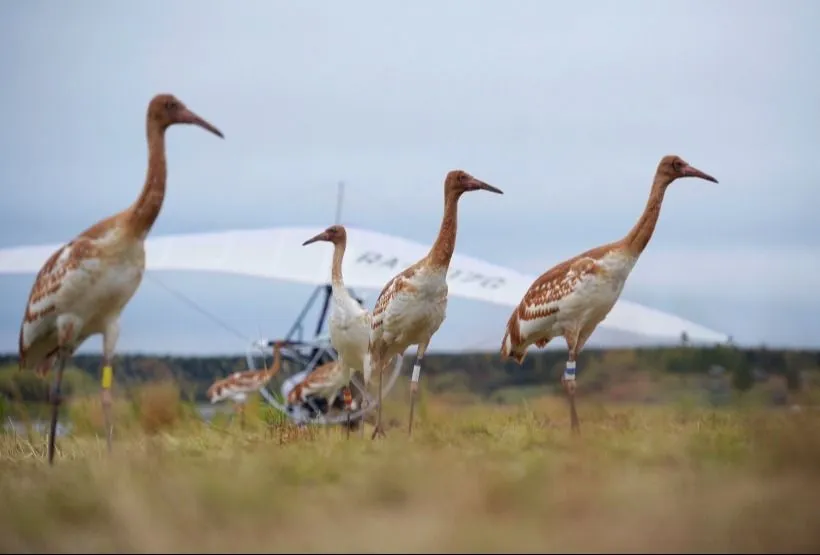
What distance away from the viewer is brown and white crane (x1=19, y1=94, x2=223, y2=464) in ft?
25.8

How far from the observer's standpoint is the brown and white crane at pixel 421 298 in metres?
10.1

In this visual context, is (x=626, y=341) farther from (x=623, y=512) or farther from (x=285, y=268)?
(x=285, y=268)

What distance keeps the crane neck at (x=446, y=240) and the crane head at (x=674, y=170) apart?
166 centimetres

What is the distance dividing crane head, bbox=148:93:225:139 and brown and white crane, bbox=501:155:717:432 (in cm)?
311

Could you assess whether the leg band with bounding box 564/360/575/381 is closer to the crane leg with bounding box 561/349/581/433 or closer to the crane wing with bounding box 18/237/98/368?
the crane leg with bounding box 561/349/581/433

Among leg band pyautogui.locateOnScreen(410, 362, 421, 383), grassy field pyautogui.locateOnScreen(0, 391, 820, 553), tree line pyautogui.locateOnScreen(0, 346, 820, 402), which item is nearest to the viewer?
grassy field pyautogui.locateOnScreen(0, 391, 820, 553)

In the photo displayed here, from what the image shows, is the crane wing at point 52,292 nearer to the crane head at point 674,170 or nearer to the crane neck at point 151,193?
the crane neck at point 151,193

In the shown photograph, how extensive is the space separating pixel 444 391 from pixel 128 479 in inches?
251

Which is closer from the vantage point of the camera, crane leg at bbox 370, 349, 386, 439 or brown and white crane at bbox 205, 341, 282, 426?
crane leg at bbox 370, 349, 386, 439

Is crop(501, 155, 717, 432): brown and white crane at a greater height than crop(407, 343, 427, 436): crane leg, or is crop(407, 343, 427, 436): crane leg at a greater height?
crop(501, 155, 717, 432): brown and white crane

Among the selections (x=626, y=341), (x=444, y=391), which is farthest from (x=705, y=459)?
(x=444, y=391)

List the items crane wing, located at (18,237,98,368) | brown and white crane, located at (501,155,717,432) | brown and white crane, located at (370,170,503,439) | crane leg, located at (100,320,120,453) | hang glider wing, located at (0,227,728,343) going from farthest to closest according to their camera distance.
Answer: hang glider wing, located at (0,227,728,343)
brown and white crane, located at (370,170,503,439)
brown and white crane, located at (501,155,717,432)
crane leg, located at (100,320,120,453)
crane wing, located at (18,237,98,368)

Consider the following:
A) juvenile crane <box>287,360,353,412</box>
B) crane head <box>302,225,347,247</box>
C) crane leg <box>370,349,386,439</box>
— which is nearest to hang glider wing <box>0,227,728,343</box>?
juvenile crane <box>287,360,353,412</box>

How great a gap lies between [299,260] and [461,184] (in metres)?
10.6
